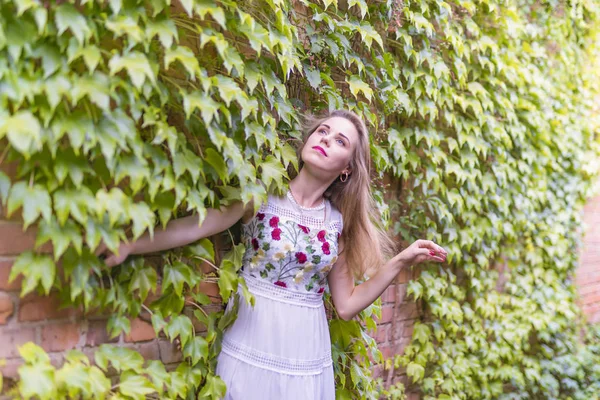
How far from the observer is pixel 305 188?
7.20 feet

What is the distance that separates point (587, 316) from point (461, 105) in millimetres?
2657

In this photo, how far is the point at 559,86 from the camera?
14.4 ft

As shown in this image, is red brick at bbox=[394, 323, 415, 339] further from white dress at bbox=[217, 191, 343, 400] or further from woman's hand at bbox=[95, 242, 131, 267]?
woman's hand at bbox=[95, 242, 131, 267]

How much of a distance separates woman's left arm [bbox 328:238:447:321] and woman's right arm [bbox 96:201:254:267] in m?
0.55

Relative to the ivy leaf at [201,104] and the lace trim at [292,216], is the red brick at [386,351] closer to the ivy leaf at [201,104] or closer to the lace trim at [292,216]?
the lace trim at [292,216]

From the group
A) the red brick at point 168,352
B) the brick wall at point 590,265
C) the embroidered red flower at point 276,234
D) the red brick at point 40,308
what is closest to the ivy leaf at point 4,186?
the red brick at point 40,308

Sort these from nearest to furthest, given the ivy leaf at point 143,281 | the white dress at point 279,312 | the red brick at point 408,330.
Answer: the ivy leaf at point 143,281 → the white dress at point 279,312 → the red brick at point 408,330

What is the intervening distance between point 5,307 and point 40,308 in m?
0.09

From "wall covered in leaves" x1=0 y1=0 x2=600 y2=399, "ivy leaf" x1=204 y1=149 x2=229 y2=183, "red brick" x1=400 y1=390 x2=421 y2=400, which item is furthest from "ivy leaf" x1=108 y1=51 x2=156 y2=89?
"red brick" x1=400 y1=390 x2=421 y2=400

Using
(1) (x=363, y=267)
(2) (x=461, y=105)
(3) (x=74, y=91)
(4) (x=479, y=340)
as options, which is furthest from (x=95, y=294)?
(4) (x=479, y=340)

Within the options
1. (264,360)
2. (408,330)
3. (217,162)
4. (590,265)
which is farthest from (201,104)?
(590,265)

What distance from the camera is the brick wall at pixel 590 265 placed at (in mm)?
4797

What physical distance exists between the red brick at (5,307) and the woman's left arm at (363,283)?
3.92 feet

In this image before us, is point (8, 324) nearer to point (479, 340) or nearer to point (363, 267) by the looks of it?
point (363, 267)
